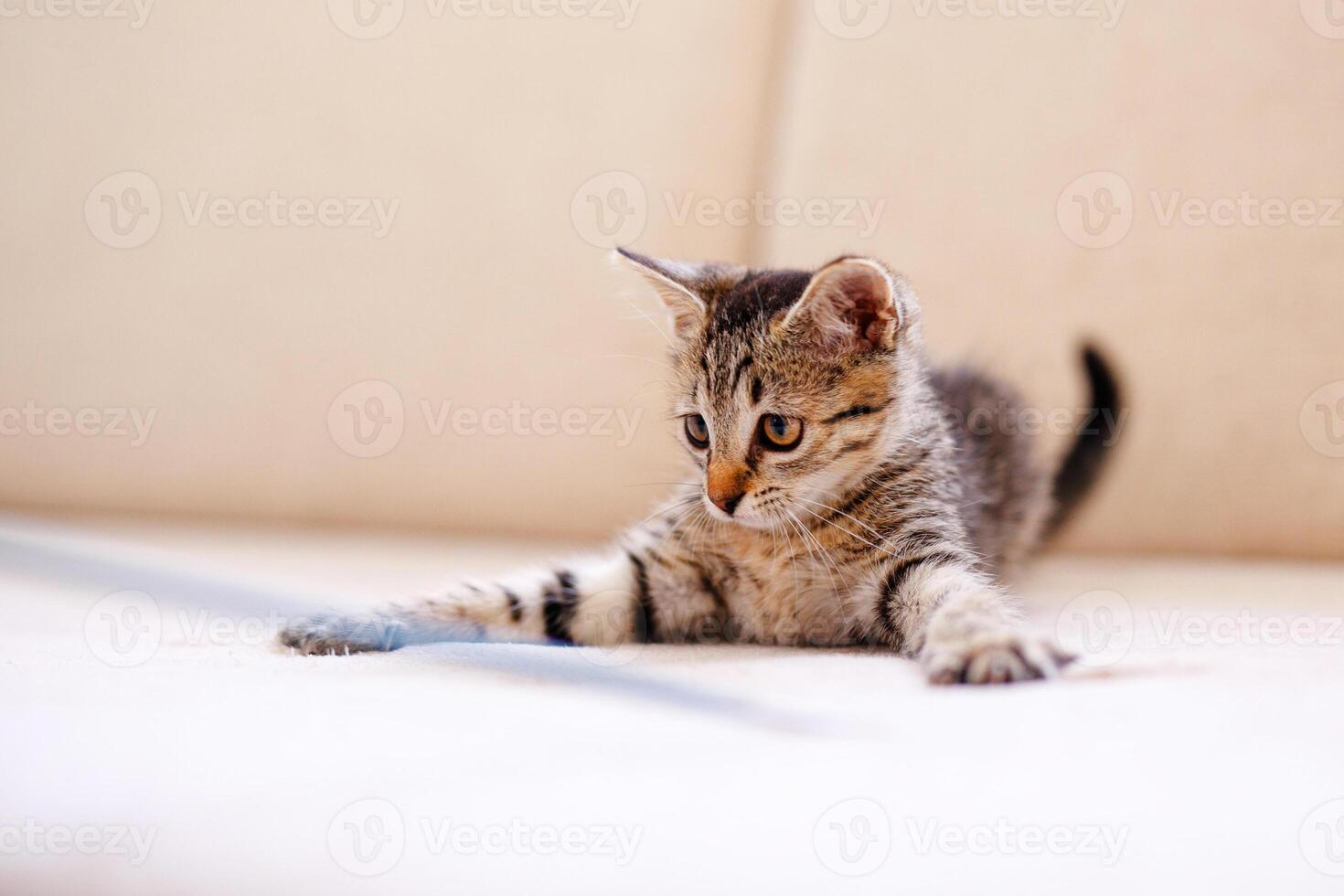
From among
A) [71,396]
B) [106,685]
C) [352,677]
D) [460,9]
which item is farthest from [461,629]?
[460,9]

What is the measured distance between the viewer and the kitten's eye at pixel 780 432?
1.12 metres

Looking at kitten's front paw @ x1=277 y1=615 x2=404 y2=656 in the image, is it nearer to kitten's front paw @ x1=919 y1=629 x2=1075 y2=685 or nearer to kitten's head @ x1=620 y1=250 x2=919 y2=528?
kitten's head @ x1=620 y1=250 x2=919 y2=528

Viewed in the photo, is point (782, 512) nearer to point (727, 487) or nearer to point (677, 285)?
point (727, 487)

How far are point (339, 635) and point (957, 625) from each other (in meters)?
0.62

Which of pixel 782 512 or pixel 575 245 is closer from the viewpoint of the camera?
pixel 782 512

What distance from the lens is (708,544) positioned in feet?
3.96

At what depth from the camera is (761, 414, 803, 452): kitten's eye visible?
3.67ft

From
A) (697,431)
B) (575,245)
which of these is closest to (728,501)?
(697,431)

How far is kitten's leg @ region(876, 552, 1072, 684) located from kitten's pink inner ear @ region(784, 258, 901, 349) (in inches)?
10.4

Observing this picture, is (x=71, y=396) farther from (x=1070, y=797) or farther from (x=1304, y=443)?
(x=1304, y=443)

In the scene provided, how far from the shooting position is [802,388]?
3.69 feet

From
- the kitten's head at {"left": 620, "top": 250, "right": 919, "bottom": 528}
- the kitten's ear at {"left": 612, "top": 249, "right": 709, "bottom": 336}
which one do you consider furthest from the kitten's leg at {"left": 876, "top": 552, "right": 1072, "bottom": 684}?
the kitten's ear at {"left": 612, "top": 249, "right": 709, "bottom": 336}

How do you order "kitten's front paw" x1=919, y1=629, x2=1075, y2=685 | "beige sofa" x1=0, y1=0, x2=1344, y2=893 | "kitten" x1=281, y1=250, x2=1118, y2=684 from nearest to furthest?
"kitten's front paw" x1=919, y1=629, x2=1075, y2=685 < "kitten" x1=281, y1=250, x2=1118, y2=684 < "beige sofa" x1=0, y1=0, x2=1344, y2=893

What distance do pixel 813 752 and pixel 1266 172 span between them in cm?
135
